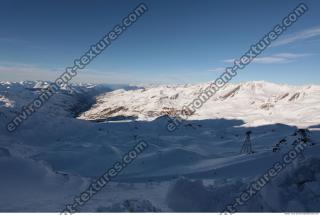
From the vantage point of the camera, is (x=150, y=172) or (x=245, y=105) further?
(x=245, y=105)

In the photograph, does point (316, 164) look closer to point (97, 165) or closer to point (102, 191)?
point (102, 191)

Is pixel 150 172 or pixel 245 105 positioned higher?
pixel 245 105

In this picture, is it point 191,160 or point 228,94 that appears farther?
point 228,94

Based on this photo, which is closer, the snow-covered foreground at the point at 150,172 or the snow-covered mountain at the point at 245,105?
the snow-covered foreground at the point at 150,172

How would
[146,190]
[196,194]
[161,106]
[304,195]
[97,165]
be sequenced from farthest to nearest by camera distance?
[161,106] → [97,165] → [146,190] → [196,194] → [304,195]

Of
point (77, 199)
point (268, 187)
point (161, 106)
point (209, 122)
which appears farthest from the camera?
point (161, 106)

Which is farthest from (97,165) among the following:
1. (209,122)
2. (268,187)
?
(209,122)

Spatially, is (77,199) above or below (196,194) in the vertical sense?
below

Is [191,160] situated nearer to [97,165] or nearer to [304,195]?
[97,165]

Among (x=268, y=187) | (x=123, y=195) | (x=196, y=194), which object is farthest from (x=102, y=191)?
(x=268, y=187)

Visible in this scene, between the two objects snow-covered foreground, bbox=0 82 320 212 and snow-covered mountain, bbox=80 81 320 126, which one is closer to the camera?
snow-covered foreground, bbox=0 82 320 212
